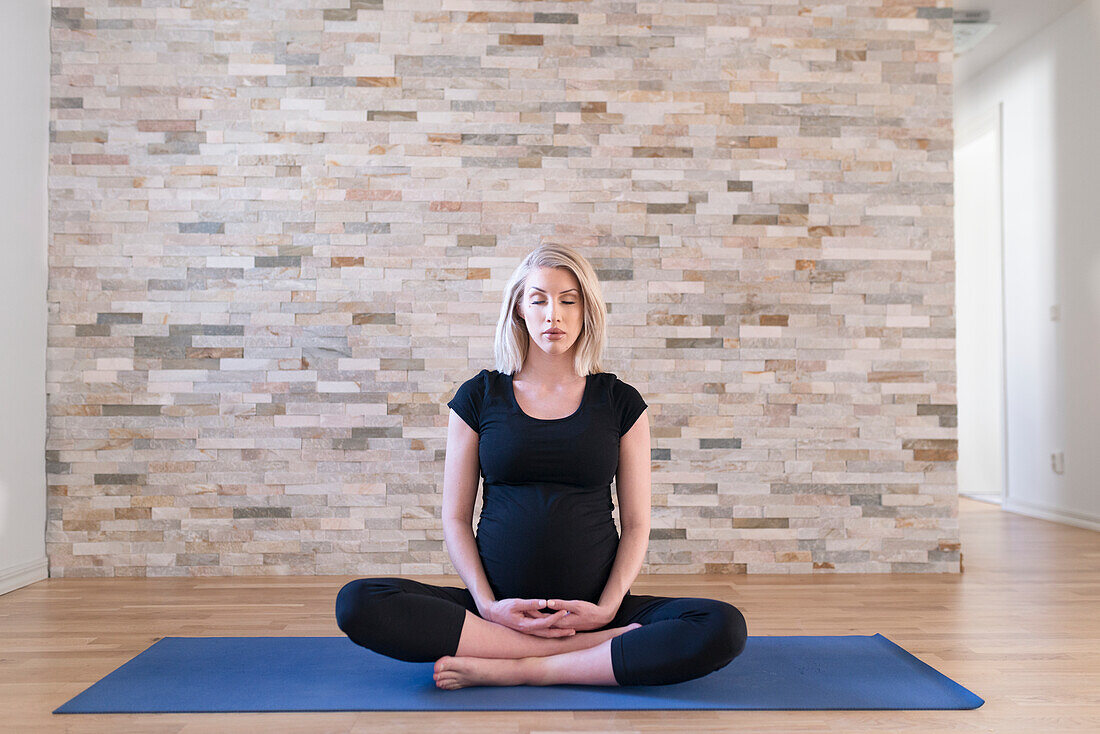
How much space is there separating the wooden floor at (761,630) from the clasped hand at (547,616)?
0.19m

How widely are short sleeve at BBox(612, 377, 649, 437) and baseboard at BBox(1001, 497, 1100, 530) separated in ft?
11.4

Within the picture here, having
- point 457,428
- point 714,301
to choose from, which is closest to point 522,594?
point 457,428

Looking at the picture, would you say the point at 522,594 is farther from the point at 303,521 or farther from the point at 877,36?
the point at 877,36

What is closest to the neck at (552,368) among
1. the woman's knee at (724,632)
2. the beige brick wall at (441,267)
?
the woman's knee at (724,632)

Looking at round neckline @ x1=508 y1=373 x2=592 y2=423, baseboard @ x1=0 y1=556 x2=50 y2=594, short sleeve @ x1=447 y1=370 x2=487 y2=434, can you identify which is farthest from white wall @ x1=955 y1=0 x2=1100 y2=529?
baseboard @ x1=0 y1=556 x2=50 y2=594

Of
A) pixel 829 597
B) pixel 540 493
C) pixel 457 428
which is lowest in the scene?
pixel 829 597

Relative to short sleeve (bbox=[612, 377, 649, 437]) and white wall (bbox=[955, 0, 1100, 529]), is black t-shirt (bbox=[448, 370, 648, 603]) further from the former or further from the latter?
white wall (bbox=[955, 0, 1100, 529])

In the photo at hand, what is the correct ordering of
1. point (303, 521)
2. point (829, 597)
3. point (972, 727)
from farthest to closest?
point (303, 521), point (829, 597), point (972, 727)

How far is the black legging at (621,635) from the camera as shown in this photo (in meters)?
1.71

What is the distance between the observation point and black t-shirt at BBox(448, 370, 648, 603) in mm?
1886

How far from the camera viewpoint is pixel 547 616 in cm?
180

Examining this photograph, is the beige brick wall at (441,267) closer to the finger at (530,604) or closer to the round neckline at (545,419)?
the round neckline at (545,419)

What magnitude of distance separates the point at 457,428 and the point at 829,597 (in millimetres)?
1537

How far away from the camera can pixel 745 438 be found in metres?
3.20
